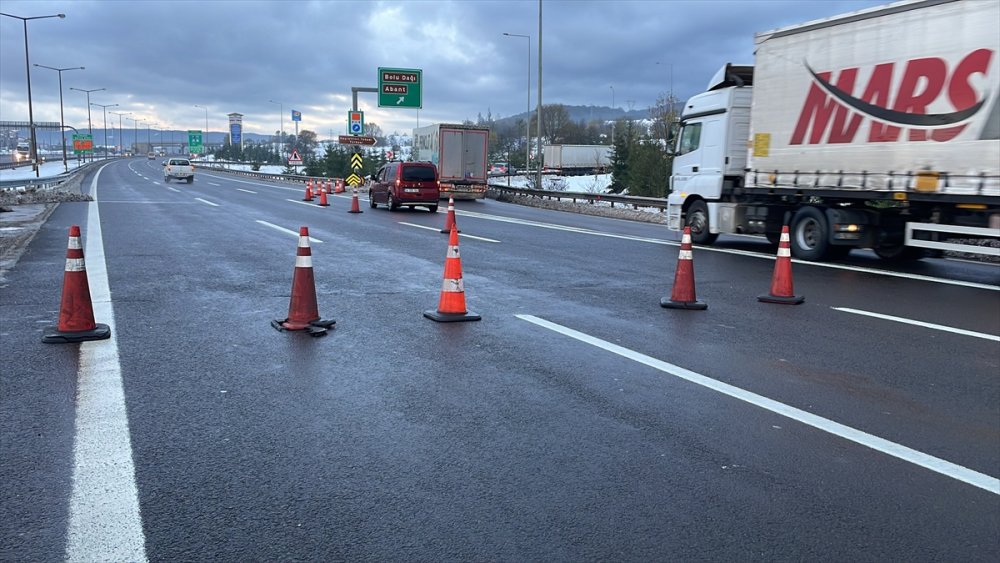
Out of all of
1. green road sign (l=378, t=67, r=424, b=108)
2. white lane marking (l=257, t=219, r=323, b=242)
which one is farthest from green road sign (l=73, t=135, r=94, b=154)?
white lane marking (l=257, t=219, r=323, b=242)

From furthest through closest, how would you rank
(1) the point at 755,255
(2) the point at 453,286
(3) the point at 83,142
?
(3) the point at 83,142 < (1) the point at 755,255 < (2) the point at 453,286

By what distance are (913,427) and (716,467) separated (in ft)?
5.19

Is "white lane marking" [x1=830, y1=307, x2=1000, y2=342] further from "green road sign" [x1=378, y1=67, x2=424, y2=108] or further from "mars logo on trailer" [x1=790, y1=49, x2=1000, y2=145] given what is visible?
"green road sign" [x1=378, y1=67, x2=424, y2=108]

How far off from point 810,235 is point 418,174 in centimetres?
1644

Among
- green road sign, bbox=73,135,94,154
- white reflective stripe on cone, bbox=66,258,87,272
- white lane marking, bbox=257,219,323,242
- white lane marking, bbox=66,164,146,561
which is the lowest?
white lane marking, bbox=66,164,146,561

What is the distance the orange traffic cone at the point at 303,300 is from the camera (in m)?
7.64

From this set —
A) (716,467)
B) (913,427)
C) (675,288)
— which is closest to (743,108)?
(675,288)

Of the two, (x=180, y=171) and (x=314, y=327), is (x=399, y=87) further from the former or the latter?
(x=314, y=327)

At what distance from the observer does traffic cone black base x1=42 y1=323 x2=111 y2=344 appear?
695 cm

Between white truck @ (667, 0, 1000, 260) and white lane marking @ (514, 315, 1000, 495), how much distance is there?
23.3ft

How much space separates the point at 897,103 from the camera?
12.0 meters

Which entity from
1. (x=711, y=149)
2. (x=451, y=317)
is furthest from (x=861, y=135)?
(x=451, y=317)

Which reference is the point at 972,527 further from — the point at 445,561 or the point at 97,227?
the point at 97,227

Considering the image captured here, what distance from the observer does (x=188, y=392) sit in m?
5.58
